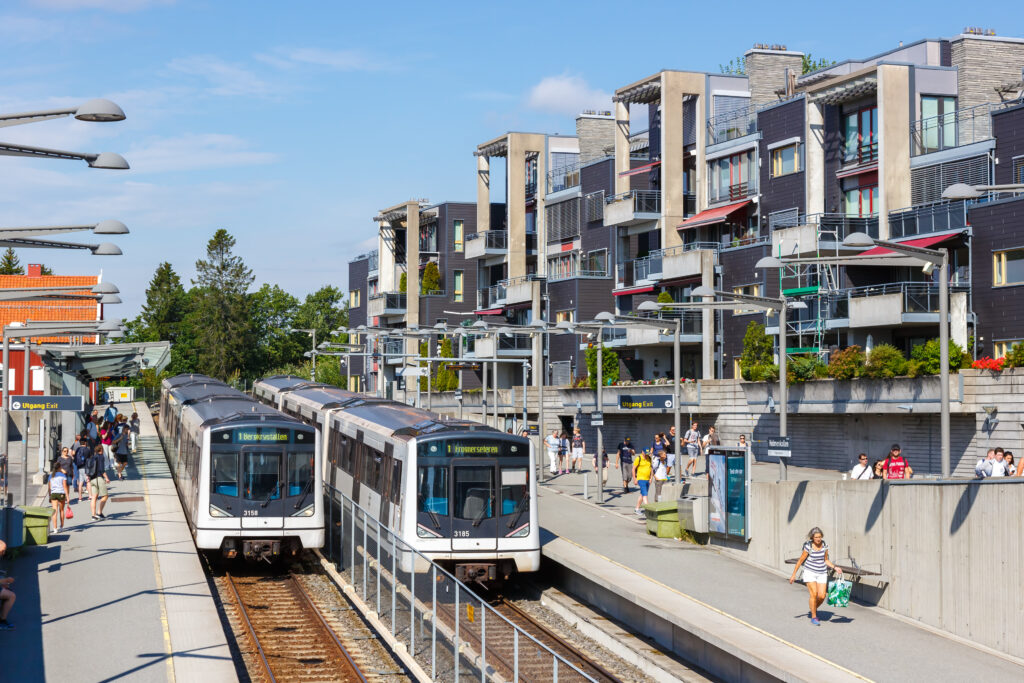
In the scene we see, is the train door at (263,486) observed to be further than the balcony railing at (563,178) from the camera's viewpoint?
No

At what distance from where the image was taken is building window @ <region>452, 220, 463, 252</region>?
79.6 metres

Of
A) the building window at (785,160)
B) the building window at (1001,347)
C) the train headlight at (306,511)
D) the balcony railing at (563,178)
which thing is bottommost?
the train headlight at (306,511)

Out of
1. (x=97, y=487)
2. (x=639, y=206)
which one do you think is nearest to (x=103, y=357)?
(x=97, y=487)

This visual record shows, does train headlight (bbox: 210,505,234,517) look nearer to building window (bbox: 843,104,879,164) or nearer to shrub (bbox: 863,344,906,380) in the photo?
shrub (bbox: 863,344,906,380)

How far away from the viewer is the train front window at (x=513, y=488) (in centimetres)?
2188

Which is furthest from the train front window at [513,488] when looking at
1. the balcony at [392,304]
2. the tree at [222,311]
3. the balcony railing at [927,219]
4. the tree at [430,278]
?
the tree at [222,311]

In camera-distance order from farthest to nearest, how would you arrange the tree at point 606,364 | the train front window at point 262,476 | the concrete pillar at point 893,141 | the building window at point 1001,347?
the tree at point 606,364, the concrete pillar at point 893,141, the building window at point 1001,347, the train front window at point 262,476

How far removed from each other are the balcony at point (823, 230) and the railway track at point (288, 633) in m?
24.1

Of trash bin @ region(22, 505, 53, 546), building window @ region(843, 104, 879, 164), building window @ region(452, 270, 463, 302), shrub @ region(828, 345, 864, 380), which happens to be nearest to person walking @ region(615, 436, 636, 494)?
shrub @ region(828, 345, 864, 380)

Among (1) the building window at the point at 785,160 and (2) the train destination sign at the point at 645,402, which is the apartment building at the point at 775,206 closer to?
(1) the building window at the point at 785,160

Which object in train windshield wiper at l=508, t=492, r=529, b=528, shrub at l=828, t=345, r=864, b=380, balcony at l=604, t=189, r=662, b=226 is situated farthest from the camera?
balcony at l=604, t=189, r=662, b=226

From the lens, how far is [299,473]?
2362cm

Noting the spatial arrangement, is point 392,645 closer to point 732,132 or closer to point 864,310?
point 864,310

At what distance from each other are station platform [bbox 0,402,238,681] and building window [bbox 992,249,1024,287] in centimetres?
2380
